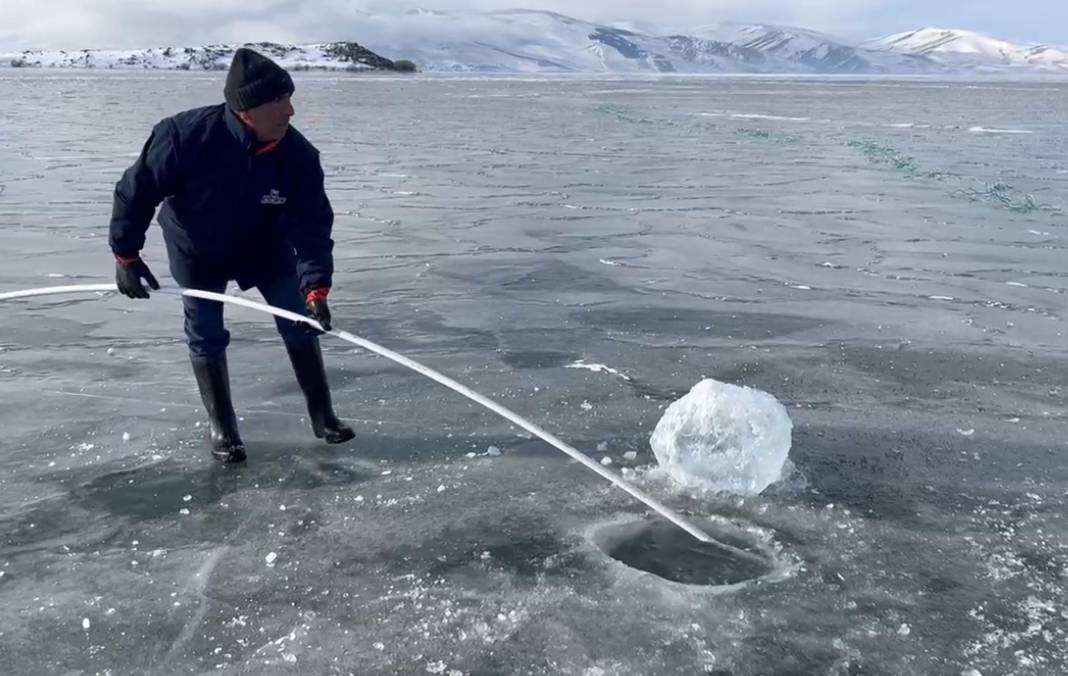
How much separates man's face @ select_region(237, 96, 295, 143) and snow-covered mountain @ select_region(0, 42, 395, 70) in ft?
413

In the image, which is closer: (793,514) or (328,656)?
(328,656)

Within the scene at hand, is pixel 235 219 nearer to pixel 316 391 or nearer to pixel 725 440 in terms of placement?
pixel 316 391

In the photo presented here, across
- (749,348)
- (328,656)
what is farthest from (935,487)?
(328,656)

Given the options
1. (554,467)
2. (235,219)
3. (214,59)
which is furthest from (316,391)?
(214,59)

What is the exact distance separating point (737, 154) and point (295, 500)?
1400 centimetres

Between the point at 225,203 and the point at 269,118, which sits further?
the point at 225,203

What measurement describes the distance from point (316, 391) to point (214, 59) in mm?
143762

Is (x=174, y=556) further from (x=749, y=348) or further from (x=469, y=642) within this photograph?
(x=749, y=348)

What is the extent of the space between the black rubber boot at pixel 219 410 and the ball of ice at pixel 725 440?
1785 mm

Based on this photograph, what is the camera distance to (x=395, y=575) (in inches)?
124

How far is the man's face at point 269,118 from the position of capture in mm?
3576

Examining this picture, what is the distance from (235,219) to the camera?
3.83m

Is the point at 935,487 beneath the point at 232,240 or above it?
beneath

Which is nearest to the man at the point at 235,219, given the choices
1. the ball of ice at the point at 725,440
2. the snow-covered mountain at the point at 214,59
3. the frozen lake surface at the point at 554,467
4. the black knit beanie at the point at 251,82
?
the black knit beanie at the point at 251,82
